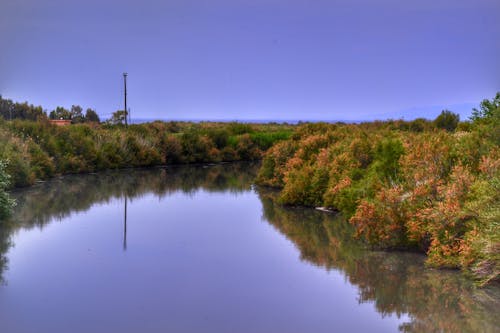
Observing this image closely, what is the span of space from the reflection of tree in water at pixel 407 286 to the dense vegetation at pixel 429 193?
346 mm

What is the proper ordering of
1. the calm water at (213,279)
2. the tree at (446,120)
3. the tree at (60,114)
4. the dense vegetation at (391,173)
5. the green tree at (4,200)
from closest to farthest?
1. the calm water at (213,279)
2. the dense vegetation at (391,173)
3. the green tree at (4,200)
4. the tree at (446,120)
5. the tree at (60,114)

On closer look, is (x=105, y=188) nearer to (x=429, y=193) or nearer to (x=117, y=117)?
(x=429, y=193)

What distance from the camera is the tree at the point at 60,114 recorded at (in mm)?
64125

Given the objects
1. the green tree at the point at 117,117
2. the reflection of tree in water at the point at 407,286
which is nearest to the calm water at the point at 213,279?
the reflection of tree in water at the point at 407,286

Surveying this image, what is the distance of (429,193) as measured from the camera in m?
12.5

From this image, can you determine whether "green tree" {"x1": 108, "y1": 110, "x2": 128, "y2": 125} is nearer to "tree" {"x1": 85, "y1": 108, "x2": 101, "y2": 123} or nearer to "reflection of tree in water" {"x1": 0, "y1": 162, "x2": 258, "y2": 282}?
"tree" {"x1": 85, "y1": 108, "x2": 101, "y2": 123}

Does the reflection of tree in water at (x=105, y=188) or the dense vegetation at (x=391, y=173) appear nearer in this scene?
the dense vegetation at (x=391, y=173)

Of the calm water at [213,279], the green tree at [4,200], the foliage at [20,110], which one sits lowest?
the calm water at [213,279]

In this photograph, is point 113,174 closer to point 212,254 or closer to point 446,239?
point 212,254

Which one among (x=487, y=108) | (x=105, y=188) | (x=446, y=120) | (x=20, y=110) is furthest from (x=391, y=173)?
(x=20, y=110)

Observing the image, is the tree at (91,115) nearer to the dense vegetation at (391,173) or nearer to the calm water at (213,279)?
the dense vegetation at (391,173)

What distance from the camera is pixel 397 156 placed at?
16297 millimetres

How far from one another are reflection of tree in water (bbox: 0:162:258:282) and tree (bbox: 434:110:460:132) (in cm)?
1019

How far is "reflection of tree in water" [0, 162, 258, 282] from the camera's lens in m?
18.5
